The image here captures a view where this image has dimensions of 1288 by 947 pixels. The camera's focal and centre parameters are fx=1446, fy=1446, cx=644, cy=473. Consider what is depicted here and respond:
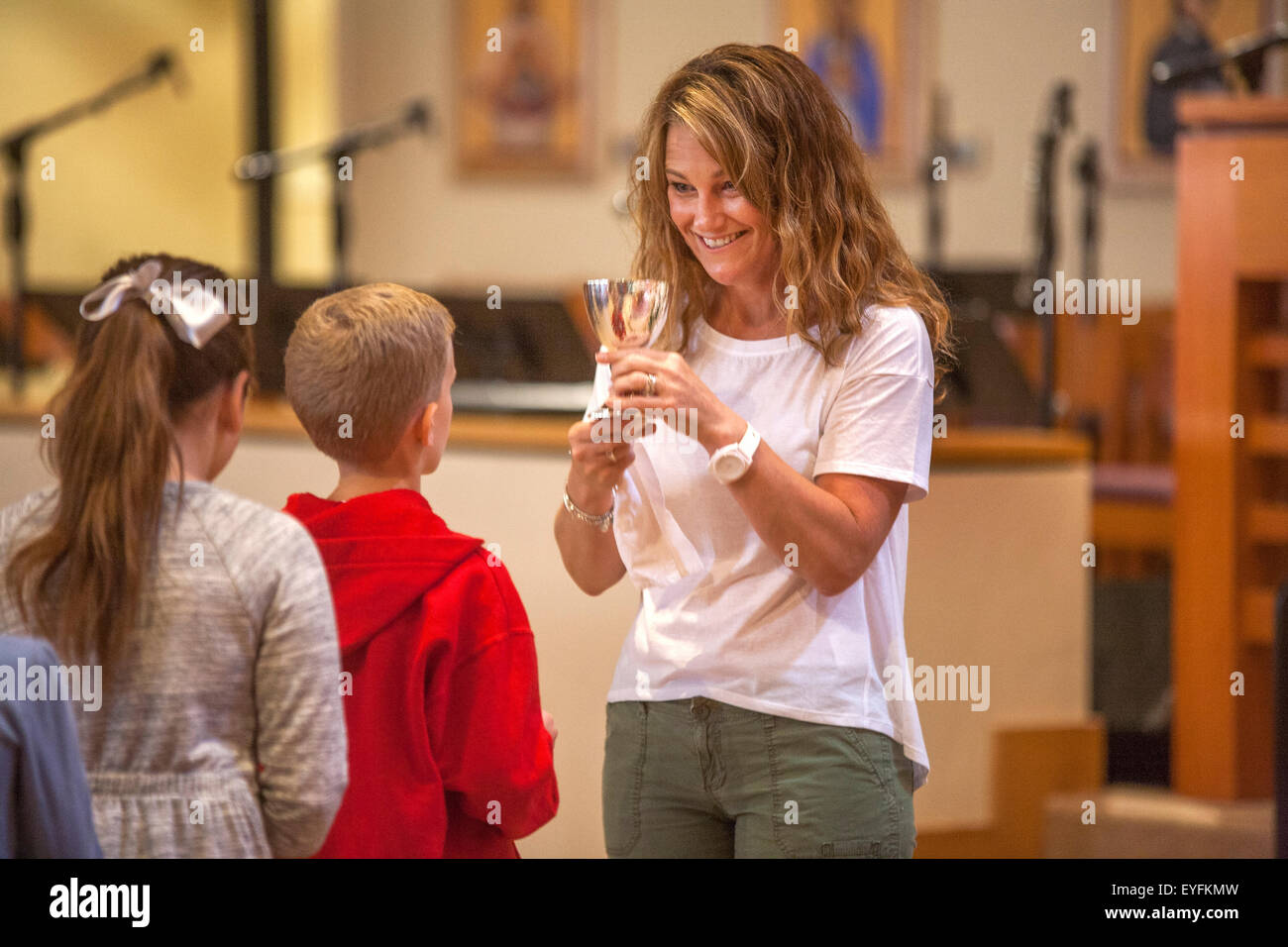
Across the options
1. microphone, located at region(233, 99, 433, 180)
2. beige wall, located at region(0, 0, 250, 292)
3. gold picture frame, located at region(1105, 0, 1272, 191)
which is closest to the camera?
microphone, located at region(233, 99, 433, 180)

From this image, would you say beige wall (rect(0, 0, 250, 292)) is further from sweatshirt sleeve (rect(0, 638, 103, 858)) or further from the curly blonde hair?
sweatshirt sleeve (rect(0, 638, 103, 858))

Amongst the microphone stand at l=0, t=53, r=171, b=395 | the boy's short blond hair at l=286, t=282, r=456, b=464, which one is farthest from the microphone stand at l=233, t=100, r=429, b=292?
the boy's short blond hair at l=286, t=282, r=456, b=464

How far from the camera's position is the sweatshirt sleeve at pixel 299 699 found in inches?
55.1

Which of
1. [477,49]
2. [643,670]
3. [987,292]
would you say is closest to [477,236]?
[477,49]

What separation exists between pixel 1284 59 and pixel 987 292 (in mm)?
2624

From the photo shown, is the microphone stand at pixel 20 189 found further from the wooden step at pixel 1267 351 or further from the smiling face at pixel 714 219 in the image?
the wooden step at pixel 1267 351

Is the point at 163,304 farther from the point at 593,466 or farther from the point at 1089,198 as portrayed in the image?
the point at 1089,198

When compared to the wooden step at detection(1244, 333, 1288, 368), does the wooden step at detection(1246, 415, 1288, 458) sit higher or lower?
lower

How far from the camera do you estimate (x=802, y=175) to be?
1.60m

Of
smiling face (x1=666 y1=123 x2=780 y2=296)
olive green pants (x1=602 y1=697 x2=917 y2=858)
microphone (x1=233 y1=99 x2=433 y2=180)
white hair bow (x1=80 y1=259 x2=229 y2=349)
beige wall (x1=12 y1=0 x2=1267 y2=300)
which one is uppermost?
beige wall (x1=12 y1=0 x2=1267 y2=300)

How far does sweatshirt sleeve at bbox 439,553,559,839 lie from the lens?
1.57 metres

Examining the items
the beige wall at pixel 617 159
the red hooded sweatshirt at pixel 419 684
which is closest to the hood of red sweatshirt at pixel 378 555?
the red hooded sweatshirt at pixel 419 684

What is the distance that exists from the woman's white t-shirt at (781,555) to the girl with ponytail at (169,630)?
1.30 ft
